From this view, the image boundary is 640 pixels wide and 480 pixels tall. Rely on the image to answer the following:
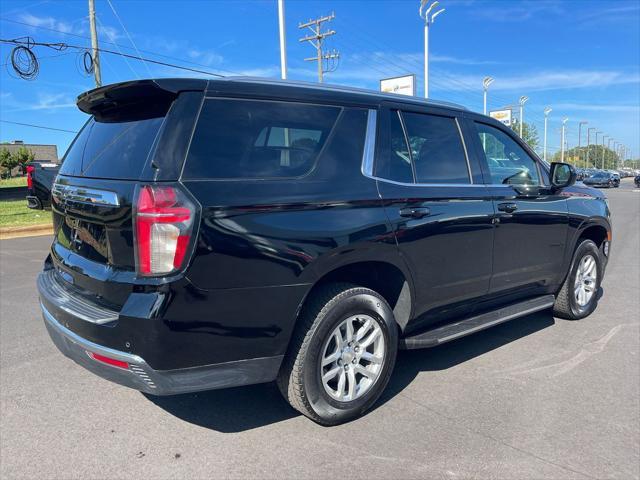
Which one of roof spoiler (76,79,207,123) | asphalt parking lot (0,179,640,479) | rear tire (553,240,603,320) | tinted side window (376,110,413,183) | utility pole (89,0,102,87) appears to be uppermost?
utility pole (89,0,102,87)

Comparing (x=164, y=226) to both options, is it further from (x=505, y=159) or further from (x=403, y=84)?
(x=403, y=84)

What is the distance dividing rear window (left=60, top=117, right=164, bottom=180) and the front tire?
1.23 m

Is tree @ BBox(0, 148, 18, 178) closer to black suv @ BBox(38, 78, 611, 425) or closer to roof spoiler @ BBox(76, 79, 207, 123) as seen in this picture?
roof spoiler @ BBox(76, 79, 207, 123)

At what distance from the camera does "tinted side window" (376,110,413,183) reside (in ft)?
10.7

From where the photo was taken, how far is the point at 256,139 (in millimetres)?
2762

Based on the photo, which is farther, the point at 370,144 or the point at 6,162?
the point at 6,162

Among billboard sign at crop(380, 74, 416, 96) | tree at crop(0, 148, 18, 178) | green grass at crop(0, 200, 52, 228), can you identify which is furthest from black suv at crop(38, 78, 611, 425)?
tree at crop(0, 148, 18, 178)

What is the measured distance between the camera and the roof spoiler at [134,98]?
259 centimetres

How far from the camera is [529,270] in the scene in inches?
172

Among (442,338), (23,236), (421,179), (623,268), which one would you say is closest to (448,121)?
(421,179)

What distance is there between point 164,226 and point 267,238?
1.68 ft

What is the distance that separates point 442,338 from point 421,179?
1112 millimetres

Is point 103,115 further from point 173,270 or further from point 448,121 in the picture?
point 448,121

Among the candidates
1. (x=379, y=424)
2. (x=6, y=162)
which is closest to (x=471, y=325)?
(x=379, y=424)
